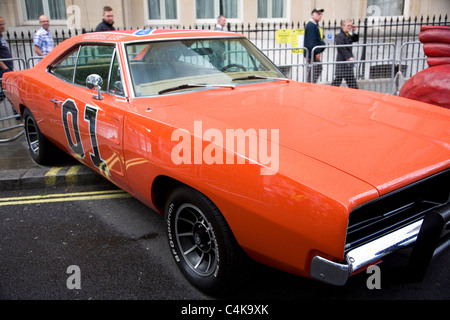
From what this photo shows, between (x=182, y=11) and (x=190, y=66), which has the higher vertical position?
(x=182, y=11)

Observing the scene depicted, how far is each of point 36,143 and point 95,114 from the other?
2.15 m

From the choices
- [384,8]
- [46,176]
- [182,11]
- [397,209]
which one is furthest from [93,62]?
[384,8]

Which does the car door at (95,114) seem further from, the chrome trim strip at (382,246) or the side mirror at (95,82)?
the chrome trim strip at (382,246)

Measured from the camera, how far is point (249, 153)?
2.20 m

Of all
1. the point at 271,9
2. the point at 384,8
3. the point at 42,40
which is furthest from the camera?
the point at 384,8

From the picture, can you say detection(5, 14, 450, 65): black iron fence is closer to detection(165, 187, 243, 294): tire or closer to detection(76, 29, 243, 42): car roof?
detection(76, 29, 243, 42): car roof

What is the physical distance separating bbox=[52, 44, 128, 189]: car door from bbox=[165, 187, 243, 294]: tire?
69 cm

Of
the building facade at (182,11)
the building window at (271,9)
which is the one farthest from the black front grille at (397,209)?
the building window at (271,9)

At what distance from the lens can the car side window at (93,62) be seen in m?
3.55

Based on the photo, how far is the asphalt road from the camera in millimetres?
2682

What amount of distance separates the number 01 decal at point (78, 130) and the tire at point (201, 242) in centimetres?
99

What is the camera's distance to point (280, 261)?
7.00ft

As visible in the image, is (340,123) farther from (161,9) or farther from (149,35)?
(161,9)

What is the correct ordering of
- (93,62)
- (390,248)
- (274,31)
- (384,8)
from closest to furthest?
(390,248), (93,62), (274,31), (384,8)
